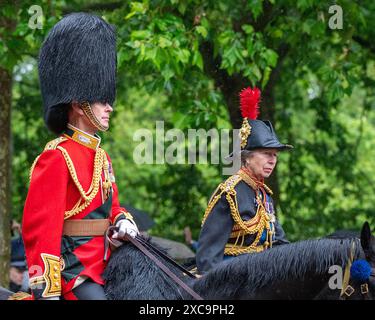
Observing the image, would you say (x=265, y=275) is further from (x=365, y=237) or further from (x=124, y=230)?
(x=124, y=230)

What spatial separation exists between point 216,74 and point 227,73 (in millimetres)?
221

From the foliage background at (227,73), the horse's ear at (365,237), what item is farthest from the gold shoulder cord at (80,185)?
the foliage background at (227,73)

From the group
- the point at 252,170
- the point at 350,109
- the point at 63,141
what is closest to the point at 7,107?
the point at 252,170

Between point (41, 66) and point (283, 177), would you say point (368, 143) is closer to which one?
point (283, 177)

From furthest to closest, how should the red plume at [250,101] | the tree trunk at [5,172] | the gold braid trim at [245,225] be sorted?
the tree trunk at [5,172] < the red plume at [250,101] < the gold braid trim at [245,225]

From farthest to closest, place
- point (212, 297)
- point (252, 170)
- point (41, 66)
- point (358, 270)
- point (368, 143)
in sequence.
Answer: point (368, 143) < point (252, 170) < point (41, 66) < point (212, 297) < point (358, 270)

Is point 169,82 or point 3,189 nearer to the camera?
point 169,82

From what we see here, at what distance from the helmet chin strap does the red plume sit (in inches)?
59.6

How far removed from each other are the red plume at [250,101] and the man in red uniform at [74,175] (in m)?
1.27

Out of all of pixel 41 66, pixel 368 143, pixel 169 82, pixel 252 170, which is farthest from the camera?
pixel 368 143

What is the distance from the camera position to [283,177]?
12.5m

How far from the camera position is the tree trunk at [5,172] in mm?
8461

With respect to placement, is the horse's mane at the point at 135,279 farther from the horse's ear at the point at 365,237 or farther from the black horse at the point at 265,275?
the horse's ear at the point at 365,237
